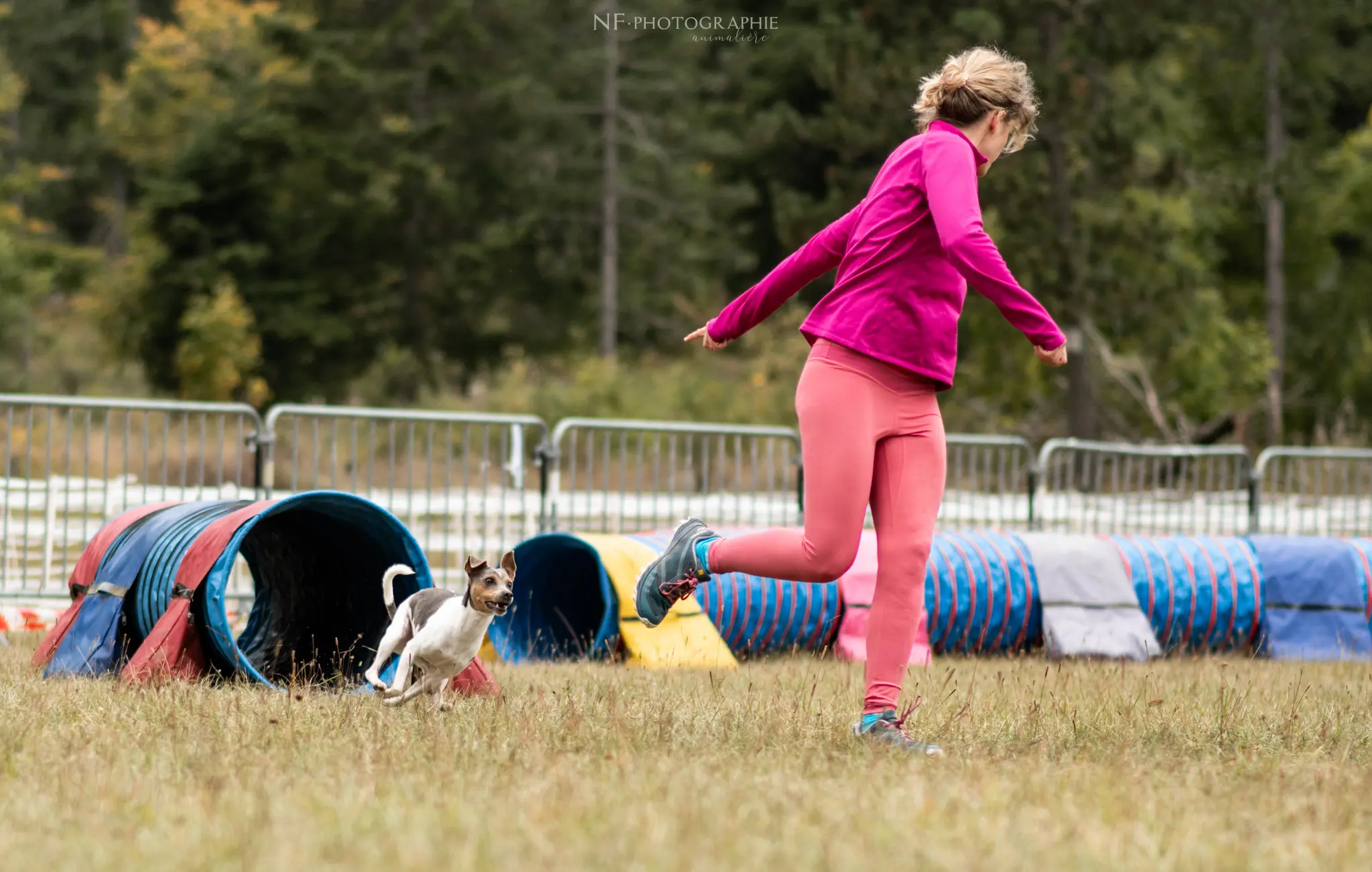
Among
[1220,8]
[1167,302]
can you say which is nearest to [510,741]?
[1167,302]

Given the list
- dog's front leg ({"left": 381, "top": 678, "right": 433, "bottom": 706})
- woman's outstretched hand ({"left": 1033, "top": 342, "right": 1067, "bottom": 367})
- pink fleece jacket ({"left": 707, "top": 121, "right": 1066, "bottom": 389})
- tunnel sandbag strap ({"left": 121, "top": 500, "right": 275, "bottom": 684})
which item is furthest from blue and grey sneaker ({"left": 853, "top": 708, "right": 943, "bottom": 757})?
tunnel sandbag strap ({"left": 121, "top": 500, "right": 275, "bottom": 684})

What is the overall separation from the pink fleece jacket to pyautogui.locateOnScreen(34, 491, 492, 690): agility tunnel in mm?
2255

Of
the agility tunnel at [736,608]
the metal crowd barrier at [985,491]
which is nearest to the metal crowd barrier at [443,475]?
the agility tunnel at [736,608]

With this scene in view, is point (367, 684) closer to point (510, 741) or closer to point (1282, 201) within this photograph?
point (510, 741)

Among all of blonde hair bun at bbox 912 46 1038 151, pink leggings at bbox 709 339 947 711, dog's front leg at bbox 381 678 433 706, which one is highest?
blonde hair bun at bbox 912 46 1038 151

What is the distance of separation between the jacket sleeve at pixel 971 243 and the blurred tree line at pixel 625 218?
2097 cm

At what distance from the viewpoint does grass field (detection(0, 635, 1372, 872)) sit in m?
2.83

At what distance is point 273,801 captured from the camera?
324 centimetres

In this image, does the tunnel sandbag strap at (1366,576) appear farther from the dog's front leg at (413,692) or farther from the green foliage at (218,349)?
the green foliage at (218,349)

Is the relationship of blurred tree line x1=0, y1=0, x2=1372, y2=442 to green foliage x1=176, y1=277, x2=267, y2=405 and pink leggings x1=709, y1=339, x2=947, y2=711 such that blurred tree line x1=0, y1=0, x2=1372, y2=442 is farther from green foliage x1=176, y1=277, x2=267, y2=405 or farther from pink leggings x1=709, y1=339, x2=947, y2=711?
pink leggings x1=709, y1=339, x2=947, y2=711

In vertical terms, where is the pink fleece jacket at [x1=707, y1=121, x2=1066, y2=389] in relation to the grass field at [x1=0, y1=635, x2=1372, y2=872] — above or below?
above

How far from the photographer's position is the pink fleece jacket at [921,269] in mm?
4211

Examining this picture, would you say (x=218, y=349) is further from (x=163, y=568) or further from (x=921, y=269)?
(x=921, y=269)

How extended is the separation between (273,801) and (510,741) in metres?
1.04
